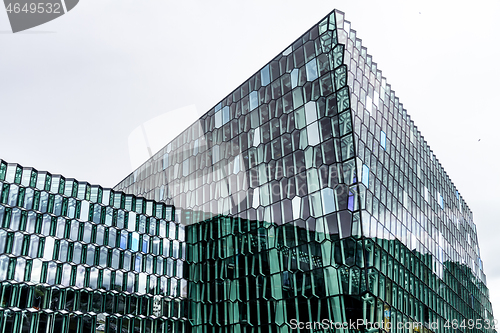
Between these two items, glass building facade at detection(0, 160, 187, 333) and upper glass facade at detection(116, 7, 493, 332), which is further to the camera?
glass building facade at detection(0, 160, 187, 333)

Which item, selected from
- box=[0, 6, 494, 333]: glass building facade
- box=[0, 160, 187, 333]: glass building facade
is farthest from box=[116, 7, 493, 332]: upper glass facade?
box=[0, 160, 187, 333]: glass building facade

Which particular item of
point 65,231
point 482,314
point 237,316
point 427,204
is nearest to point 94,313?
point 65,231

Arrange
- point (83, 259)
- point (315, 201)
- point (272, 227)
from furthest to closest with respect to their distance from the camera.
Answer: point (83, 259) < point (272, 227) < point (315, 201)

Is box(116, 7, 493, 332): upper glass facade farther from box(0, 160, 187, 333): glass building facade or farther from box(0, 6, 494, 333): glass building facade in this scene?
box(0, 160, 187, 333): glass building facade

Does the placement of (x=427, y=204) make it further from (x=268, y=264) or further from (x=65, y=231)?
(x=65, y=231)

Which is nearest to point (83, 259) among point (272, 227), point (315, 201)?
point (272, 227)

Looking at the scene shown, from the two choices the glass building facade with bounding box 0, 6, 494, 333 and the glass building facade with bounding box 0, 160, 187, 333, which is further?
the glass building facade with bounding box 0, 160, 187, 333

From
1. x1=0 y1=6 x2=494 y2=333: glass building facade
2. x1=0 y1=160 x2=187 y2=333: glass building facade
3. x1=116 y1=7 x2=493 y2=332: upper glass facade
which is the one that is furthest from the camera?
x1=0 y1=160 x2=187 y2=333: glass building facade

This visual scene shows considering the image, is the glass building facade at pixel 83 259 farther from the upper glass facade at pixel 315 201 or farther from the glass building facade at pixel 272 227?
the upper glass facade at pixel 315 201

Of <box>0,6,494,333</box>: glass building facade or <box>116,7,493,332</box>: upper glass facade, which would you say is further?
<box>0,6,494,333</box>: glass building facade

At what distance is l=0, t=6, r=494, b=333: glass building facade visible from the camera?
22.1m

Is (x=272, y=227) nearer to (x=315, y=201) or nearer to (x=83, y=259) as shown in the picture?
(x=315, y=201)

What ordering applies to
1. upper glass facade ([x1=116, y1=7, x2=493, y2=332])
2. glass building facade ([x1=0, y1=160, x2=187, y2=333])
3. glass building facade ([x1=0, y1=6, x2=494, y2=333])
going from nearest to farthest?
upper glass facade ([x1=116, y1=7, x2=493, y2=332]) < glass building facade ([x1=0, y1=6, x2=494, y2=333]) < glass building facade ([x1=0, y1=160, x2=187, y2=333])

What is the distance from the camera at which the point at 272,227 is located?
25031 millimetres
